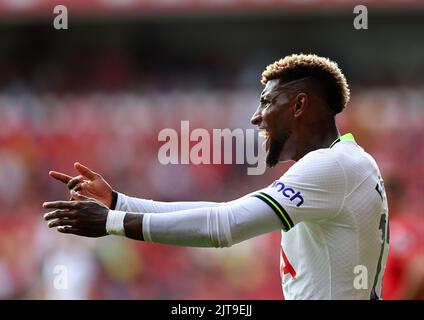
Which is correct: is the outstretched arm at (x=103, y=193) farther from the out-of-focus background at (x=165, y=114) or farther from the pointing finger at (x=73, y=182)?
the out-of-focus background at (x=165, y=114)

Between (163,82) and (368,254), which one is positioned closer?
(368,254)

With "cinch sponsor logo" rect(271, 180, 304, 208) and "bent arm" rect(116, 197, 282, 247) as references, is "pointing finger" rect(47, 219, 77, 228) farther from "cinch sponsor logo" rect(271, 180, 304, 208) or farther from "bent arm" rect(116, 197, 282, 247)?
"cinch sponsor logo" rect(271, 180, 304, 208)

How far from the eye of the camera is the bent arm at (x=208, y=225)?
362 centimetres

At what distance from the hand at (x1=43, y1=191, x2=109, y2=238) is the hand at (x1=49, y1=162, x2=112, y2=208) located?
1.30 ft

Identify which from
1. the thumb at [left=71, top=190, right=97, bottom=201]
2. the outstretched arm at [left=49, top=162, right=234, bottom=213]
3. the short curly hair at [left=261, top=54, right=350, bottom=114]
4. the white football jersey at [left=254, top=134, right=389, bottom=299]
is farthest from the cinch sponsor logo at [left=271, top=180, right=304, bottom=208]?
the thumb at [left=71, top=190, right=97, bottom=201]

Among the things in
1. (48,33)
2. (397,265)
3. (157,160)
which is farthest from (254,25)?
(397,265)

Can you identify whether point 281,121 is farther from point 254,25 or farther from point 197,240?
point 254,25

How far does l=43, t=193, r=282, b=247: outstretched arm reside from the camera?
363 cm

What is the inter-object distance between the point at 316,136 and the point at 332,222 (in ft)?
1.50

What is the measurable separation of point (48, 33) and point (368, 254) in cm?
1563

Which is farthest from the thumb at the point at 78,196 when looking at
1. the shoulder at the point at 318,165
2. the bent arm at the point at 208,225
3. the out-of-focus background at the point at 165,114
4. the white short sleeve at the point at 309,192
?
the out-of-focus background at the point at 165,114

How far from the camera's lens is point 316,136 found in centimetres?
411

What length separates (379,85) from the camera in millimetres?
15156
